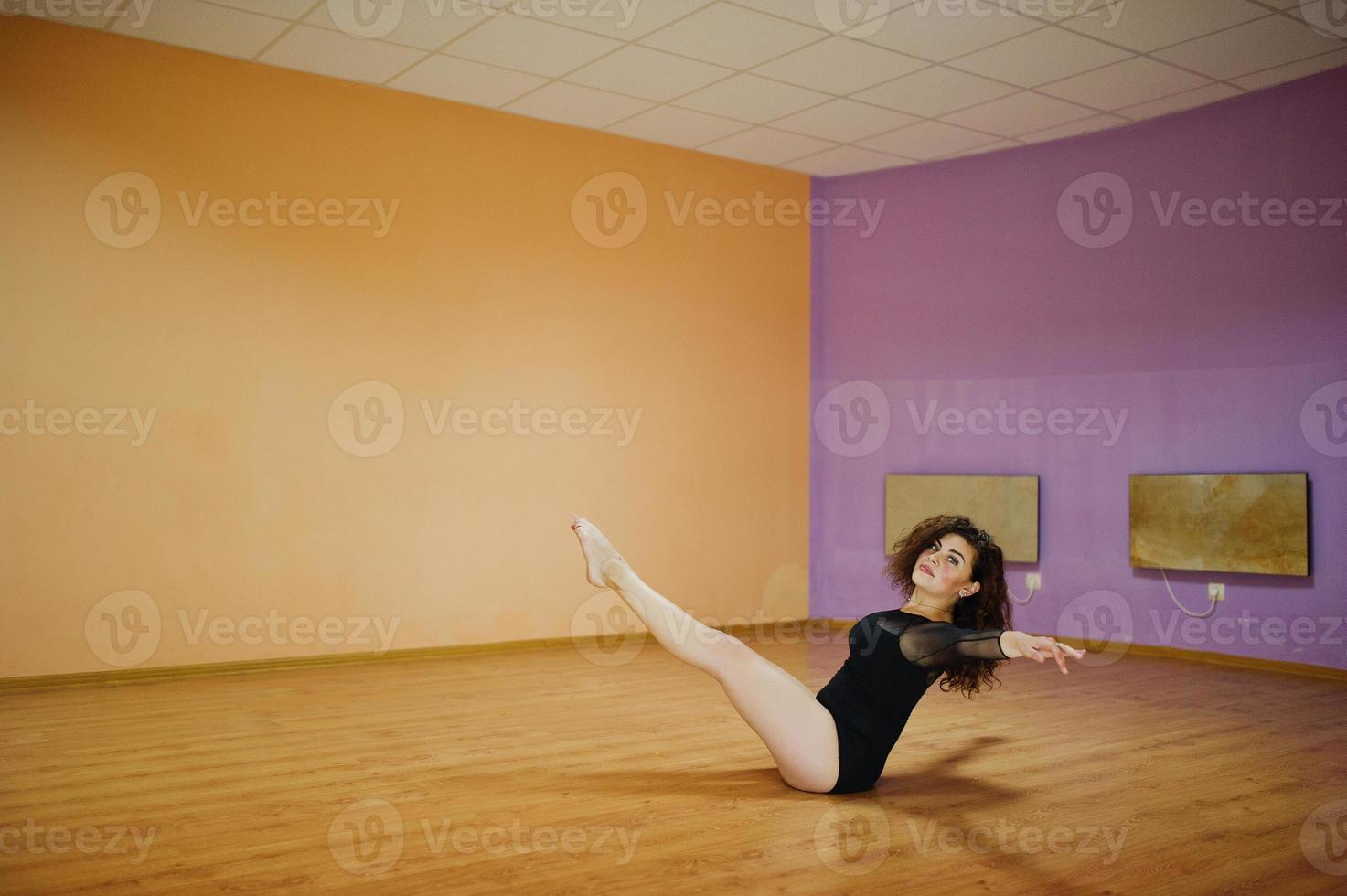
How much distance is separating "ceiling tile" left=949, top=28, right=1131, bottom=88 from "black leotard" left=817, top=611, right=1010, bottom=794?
119 inches

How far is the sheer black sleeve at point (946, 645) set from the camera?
2.73 m

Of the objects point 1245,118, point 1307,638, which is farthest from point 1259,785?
point 1245,118

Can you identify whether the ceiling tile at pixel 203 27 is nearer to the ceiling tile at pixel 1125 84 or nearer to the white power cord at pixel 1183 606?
the ceiling tile at pixel 1125 84

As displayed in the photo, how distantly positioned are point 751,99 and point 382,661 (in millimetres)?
3404

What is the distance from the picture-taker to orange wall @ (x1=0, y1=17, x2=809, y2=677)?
4.82m

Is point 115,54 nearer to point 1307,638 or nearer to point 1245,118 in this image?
point 1245,118

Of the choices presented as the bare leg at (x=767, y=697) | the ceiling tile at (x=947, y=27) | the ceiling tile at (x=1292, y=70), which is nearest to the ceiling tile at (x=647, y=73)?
the ceiling tile at (x=947, y=27)

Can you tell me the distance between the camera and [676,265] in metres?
6.63

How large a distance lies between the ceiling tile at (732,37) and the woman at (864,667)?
2.58m

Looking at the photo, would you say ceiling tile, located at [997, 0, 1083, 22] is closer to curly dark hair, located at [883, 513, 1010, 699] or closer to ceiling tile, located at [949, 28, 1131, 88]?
ceiling tile, located at [949, 28, 1131, 88]

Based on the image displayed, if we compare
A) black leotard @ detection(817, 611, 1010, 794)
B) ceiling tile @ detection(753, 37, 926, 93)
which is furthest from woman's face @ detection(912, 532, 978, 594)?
ceiling tile @ detection(753, 37, 926, 93)

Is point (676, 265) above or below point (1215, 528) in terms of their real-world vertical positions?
above

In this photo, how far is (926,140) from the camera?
6355mm

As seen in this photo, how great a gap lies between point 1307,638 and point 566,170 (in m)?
4.48
